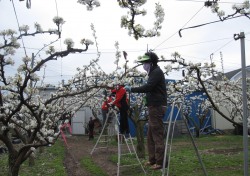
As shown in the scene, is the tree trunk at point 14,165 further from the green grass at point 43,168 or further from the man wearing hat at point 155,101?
the green grass at point 43,168

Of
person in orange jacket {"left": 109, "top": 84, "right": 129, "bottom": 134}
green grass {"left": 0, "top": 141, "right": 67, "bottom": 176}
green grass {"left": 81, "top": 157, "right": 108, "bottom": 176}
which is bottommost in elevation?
green grass {"left": 0, "top": 141, "right": 67, "bottom": 176}

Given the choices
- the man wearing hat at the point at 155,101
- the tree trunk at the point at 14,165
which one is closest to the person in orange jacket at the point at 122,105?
the man wearing hat at the point at 155,101

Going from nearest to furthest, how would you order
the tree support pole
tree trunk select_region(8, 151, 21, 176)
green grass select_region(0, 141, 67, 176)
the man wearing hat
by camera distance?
the tree support pole
the man wearing hat
tree trunk select_region(8, 151, 21, 176)
green grass select_region(0, 141, 67, 176)

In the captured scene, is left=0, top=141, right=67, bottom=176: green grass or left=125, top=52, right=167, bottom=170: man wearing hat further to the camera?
left=0, top=141, right=67, bottom=176: green grass

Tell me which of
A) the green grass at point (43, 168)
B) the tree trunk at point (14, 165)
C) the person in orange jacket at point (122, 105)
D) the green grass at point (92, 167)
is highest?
the person in orange jacket at point (122, 105)

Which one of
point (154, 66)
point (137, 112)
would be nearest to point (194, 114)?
point (137, 112)

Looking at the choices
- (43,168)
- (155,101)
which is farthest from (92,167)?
(155,101)

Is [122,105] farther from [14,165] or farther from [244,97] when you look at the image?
[244,97]

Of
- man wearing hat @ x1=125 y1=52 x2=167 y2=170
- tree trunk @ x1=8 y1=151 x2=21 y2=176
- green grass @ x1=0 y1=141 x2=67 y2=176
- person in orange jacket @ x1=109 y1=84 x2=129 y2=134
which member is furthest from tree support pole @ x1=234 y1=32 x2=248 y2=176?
green grass @ x1=0 y1=141 x2=67 y2=176

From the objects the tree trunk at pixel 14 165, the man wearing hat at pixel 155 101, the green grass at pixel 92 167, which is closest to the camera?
the man wearing hat at pixel 155 101

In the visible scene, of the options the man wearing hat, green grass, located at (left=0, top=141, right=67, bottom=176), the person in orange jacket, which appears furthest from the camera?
green grass, located at (left=0, top=141, right=67, bottom=176)

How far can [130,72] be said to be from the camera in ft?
34.5

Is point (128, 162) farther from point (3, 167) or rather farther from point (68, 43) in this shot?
point (68, 43)

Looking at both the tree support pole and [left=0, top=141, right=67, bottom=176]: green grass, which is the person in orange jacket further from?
the tree support pole
